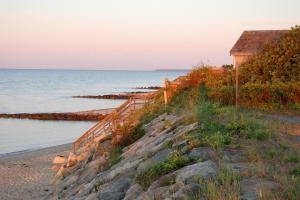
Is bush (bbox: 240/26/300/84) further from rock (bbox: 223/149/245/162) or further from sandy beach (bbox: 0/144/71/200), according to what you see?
rock (bbox: 223/149/245/162)

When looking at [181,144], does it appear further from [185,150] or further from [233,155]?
[233,155]

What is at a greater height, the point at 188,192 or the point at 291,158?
the point at 291,158

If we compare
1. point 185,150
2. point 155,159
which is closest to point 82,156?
point 155,159

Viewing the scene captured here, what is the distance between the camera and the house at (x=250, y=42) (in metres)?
37.2

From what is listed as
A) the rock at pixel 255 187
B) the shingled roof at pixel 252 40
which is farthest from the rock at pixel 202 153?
the shingled roof at pixel 252 40

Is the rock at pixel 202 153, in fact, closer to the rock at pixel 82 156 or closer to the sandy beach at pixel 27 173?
the sandy beach at pixel 27 173

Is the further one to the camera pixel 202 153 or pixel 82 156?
pixel 82 156

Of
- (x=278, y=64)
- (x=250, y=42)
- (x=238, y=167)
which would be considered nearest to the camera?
(x=238, y=167)

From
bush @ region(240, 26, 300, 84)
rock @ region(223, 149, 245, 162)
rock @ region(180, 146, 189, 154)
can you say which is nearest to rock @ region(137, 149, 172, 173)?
rock @ region(180, 146, 189, 154)

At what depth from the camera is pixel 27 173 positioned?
88.0 feet

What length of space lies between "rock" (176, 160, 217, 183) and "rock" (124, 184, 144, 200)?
35.4 inches

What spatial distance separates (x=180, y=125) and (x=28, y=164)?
56.7ft

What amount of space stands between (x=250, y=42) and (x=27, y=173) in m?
19.7

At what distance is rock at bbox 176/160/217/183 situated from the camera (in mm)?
8602
